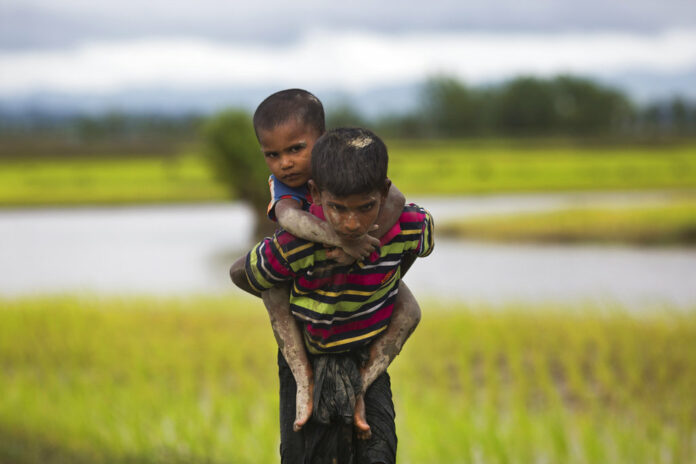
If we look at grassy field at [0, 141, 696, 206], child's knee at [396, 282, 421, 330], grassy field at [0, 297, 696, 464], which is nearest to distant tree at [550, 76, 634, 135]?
grassy field at [0, 141, 696, 206]

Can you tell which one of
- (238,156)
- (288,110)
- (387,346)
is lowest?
(238,156)

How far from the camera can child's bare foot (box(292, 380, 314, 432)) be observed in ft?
5.68

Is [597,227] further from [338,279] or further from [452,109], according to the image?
[452,109]

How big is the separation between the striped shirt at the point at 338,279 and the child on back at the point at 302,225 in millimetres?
29

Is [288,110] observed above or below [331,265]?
above

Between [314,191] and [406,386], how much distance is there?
16.0 ft

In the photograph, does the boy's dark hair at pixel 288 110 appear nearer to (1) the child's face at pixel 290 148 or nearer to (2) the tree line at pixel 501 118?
(1) the child's face at pixel 290 148

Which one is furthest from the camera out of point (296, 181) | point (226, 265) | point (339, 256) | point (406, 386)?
point (226, 265)

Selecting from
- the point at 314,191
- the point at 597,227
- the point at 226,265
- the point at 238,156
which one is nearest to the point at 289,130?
the point at 314,191

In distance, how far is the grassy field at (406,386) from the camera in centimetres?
520

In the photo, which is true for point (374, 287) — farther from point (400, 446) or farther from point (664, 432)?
point (664, 432)

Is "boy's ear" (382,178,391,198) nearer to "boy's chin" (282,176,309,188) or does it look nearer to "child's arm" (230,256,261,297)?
"boy's chin" (282,176,309,188)

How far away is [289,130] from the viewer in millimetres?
1682

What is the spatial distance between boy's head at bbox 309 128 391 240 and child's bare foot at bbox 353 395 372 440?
0.44 metres
